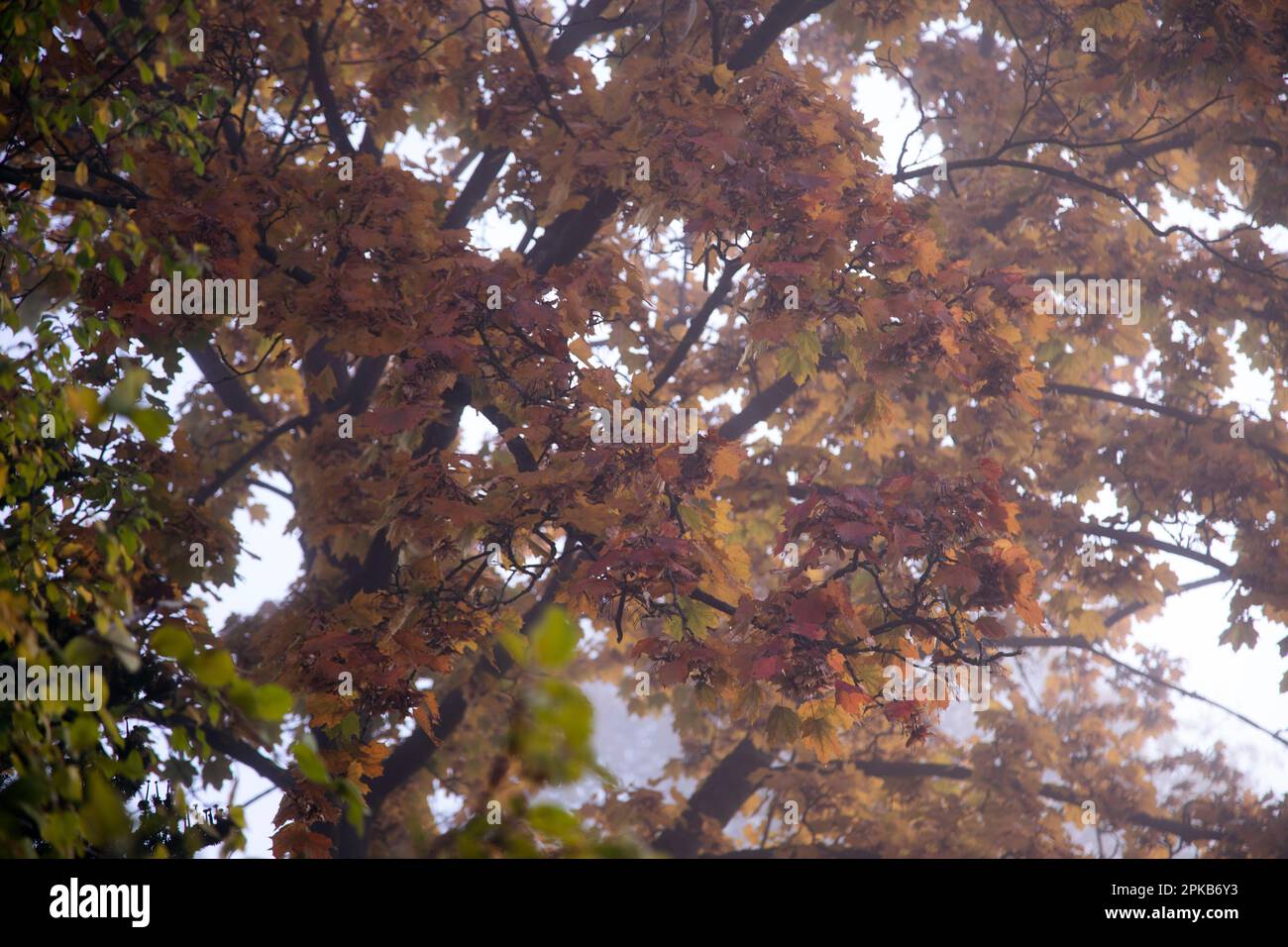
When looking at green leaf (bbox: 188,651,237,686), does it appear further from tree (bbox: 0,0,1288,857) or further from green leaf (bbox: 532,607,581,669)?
green leaf (bbox: 532,607,581,669)

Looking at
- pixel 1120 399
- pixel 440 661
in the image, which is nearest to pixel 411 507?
pixel 440 661

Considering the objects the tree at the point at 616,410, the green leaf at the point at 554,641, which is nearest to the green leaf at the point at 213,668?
the tree at the point at 616,410

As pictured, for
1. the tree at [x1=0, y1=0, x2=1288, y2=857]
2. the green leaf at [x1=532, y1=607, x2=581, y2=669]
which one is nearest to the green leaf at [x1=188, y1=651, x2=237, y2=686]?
the tree at [x1=0, y1=0, x2=1288, y2=857]

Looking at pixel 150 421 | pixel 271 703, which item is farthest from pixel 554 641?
pixel 150 421

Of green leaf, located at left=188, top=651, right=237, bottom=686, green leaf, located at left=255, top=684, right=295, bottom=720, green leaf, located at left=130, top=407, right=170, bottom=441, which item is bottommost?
green leaf, located at left=255, top=684, right=295, bottom=720

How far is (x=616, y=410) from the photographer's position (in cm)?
632

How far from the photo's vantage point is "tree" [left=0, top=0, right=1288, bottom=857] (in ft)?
14.0

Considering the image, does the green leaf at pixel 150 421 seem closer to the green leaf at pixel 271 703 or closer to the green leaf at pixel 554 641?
the green leaf at pixel 271 703

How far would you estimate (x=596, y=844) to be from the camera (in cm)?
190

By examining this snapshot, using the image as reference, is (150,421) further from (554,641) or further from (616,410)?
(616,410)
